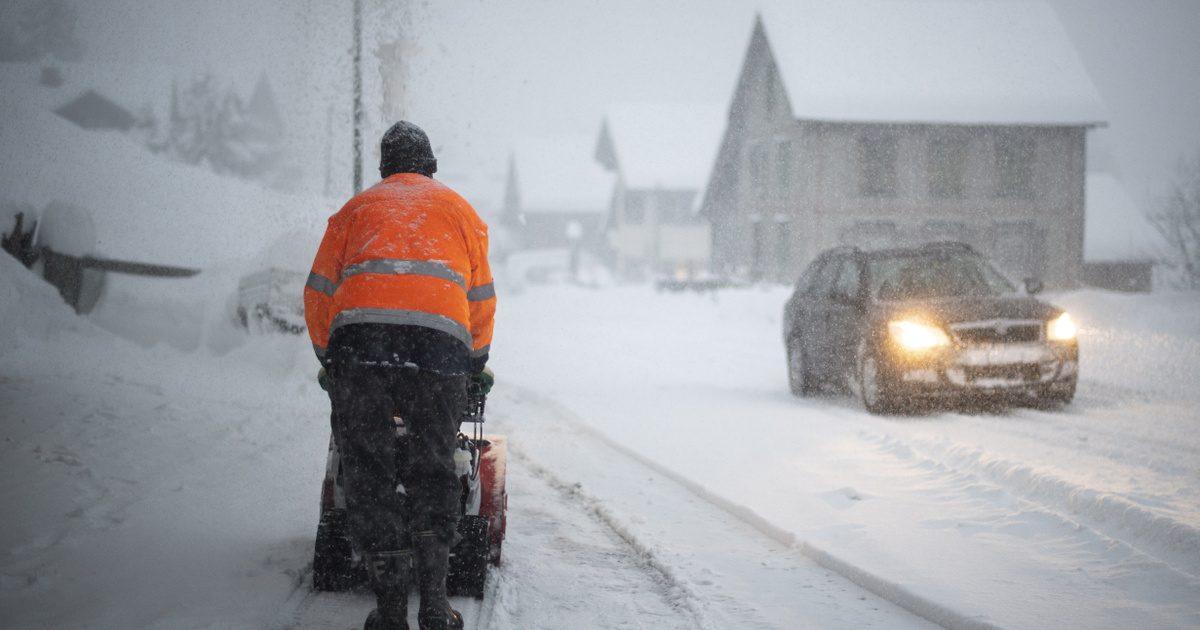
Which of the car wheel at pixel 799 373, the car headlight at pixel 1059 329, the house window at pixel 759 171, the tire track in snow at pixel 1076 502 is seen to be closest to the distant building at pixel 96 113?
the house window at pixel 759 171

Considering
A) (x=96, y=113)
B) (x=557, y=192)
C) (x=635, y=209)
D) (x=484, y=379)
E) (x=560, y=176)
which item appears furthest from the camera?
(x=560, y=176)

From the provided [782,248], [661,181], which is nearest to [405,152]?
[782,248]

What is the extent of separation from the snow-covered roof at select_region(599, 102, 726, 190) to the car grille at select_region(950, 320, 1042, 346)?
45345 millimetres

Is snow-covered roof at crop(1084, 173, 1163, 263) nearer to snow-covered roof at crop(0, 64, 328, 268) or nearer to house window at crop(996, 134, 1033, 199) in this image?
house window at crop(996, 134, 1033, 199)

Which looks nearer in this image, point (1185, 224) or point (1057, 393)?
point (1057, 393)

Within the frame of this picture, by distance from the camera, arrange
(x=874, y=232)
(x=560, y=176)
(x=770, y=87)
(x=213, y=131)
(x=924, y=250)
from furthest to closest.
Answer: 1. (x=560, y=176)
2. (x=213, y=131)
3. (x=770, y=87)
4. (x=874, y=232)
5. (x=924, y=250)

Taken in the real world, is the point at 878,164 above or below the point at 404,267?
above

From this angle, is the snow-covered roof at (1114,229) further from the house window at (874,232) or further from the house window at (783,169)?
the house window at (783,169)

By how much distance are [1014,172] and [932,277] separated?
2707 cm

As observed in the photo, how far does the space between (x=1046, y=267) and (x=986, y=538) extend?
33.0 metres

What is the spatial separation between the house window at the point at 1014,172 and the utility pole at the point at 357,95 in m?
26.0

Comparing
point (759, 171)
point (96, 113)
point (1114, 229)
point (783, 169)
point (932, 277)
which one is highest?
point (96, 113)

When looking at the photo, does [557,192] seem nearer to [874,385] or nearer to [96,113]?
[96,113]

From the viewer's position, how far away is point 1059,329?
920 centimetres
